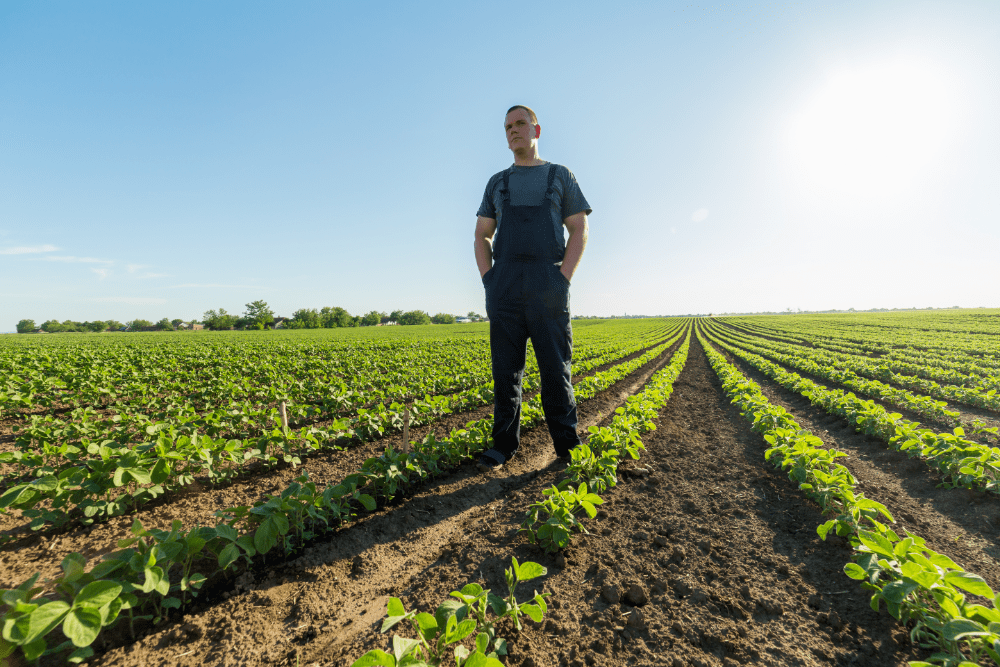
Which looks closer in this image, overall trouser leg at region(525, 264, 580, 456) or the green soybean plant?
the green soybean plant

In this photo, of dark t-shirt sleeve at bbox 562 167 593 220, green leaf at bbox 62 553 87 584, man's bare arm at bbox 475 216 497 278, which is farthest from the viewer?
man's bare arm at bbox 475 216 497 278

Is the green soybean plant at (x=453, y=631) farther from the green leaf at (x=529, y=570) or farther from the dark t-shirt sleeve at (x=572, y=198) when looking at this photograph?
the dark t-shirt sleeve at (x=572, y=198)

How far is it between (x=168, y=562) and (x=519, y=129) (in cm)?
369

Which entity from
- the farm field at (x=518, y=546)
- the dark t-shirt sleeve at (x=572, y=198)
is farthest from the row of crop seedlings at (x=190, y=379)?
the dark t-shirt sleeve at (x=572, y=198)

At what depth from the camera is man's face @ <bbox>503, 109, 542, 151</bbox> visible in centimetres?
331

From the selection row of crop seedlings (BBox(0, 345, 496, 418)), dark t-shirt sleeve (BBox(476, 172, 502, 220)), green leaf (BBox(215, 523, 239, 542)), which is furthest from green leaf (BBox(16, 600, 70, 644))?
row of crop seedlings (BBox(0, 345, 496, 418))

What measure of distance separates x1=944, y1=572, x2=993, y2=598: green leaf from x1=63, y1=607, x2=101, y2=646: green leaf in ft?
10.1

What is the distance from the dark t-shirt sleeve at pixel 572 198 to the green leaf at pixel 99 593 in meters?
3.54

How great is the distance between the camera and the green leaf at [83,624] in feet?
4.02

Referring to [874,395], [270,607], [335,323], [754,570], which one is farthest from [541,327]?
[335,323]

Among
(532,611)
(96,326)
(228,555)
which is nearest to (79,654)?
(228,555)

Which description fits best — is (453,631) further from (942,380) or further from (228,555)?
(942,380)

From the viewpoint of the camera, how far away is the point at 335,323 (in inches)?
3585

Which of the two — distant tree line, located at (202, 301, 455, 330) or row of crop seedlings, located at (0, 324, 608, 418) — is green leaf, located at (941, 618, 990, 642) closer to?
row of crop seedlings, located at (0, 324, 608, 418)
